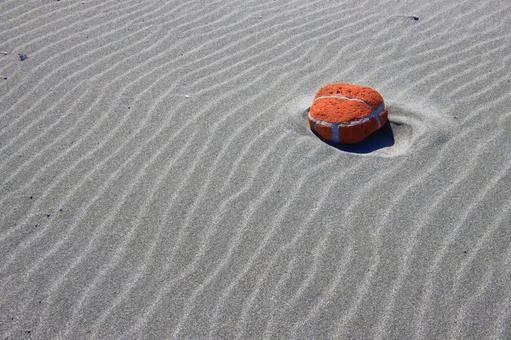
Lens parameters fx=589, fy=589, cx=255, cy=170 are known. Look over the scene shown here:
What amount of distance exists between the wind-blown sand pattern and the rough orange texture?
0.13 metres

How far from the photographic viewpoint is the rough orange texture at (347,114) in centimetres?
370

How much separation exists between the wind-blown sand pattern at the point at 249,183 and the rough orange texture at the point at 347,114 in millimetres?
128

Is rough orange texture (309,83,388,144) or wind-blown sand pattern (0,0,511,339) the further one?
rough orange texture (309,83,388,144)

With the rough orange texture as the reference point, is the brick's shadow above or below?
below

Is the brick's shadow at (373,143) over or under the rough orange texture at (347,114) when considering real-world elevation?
under

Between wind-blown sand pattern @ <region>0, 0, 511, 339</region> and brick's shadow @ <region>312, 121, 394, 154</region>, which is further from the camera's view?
brick's shadow @ <region>312, 121, 394, 154</region>

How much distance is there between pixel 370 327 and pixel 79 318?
4.39 ft

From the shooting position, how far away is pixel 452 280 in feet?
9.27

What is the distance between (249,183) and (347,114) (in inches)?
32.6

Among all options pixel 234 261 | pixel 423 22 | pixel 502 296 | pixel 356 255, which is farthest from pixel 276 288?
pixel 423 22

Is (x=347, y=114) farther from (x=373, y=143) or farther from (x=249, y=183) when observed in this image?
(x=249, y=183)

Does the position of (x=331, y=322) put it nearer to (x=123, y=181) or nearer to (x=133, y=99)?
(x=123, y=181)

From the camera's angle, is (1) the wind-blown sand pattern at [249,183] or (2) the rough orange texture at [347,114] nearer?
(1) the wind-blown sand pattern at [249,183]

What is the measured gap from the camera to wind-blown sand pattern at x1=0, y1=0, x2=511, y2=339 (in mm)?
2752
